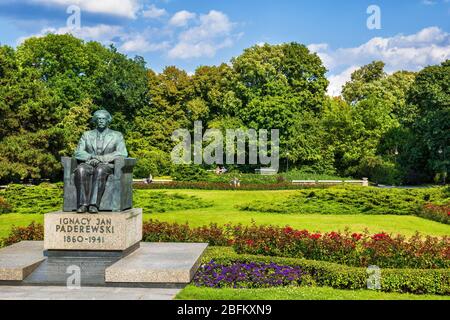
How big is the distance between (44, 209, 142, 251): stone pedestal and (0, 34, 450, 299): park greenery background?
6.65ft

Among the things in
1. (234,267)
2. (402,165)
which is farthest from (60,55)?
(234,267)

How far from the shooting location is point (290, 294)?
10273mm

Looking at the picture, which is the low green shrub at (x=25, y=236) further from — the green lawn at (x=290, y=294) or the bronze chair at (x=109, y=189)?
the green lawn at (x=290, y=294)

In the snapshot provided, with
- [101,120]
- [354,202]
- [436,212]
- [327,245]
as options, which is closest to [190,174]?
[354,202]

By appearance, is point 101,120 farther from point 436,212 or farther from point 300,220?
point 436,212

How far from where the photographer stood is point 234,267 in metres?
12.4

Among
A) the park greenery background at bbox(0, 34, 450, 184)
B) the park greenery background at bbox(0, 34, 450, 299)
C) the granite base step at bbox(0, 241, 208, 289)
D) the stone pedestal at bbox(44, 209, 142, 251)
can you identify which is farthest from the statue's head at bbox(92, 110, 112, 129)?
the park greenery background at bbox(0, 34, 450, 184)

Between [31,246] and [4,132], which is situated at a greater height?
[4,132]

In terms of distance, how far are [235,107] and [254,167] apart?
653cm

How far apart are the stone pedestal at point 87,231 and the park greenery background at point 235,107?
26.0 metres

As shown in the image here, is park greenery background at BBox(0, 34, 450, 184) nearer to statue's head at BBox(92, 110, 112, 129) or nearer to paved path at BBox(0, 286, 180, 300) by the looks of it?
statue's head at BBox(92, 110, 112, 129)

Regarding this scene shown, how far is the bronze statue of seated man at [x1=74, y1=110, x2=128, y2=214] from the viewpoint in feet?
42.0
